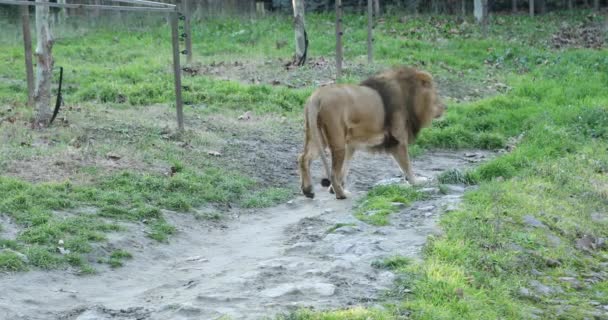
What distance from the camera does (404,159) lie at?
1120cm

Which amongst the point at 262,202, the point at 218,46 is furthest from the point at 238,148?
the point at 218,46

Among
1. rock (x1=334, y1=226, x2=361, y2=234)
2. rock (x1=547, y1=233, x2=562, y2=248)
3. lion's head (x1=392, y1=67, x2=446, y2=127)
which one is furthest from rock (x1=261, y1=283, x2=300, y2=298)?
lion's head (x1=392, y1=67, x2=446, y2=127)

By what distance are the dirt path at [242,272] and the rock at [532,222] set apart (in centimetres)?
77

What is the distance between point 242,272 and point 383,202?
103 inches

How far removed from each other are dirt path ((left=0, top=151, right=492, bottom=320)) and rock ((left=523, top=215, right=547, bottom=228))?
77 centimetres

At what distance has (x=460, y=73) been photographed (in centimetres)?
1881

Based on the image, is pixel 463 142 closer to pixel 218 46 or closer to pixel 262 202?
pixel 262 202

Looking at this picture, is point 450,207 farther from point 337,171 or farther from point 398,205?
point 337,171

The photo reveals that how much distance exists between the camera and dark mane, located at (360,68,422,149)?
11125mm

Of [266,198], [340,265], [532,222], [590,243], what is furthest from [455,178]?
[340,265]

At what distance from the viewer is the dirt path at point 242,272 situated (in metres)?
6.80

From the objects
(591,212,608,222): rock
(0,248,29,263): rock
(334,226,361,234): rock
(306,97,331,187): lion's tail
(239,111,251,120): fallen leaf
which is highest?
(306,97,331,187): lion's tail

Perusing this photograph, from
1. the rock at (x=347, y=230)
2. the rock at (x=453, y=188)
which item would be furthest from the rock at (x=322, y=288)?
the rock at (x=453, y=188)

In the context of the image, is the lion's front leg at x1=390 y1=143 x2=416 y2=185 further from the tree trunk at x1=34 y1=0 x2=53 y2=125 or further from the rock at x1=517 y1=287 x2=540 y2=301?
the tree trunk at x1=34 y1=0 x2=53 y2=125
